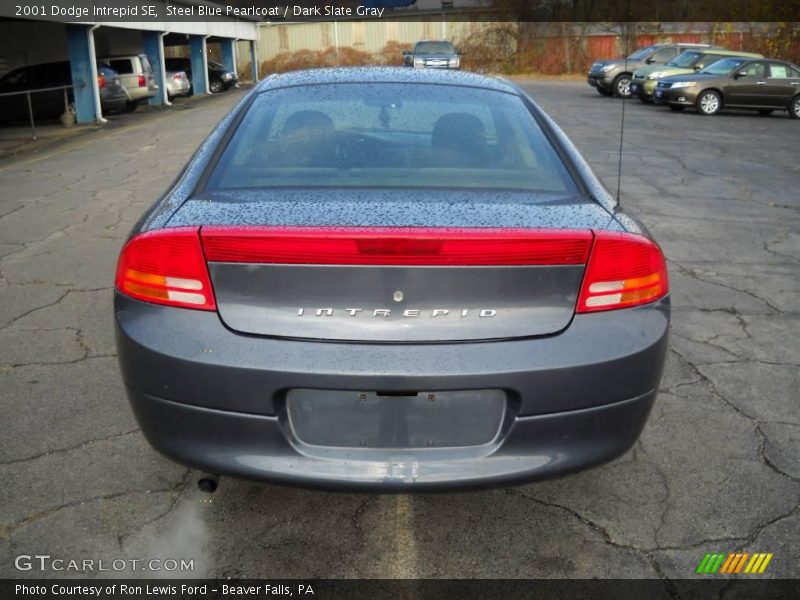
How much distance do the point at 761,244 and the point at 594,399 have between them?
5339 mm

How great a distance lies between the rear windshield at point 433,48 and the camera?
105ft

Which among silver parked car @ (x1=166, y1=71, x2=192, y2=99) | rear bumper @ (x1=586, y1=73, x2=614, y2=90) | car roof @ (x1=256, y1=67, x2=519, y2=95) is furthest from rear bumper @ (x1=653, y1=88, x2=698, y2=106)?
car roof @ (x1=256, y1=67, x2=519, y2=95)

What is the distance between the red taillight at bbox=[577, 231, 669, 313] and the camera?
231cm

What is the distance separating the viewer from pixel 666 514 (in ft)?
9.30

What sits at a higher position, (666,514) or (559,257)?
(559,257)

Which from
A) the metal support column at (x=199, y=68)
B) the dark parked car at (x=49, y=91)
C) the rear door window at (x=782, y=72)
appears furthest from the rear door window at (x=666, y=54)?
the metal support column at (x=199, y=68)

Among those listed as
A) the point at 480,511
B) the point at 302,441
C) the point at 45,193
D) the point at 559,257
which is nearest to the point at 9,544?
the point at 302,441

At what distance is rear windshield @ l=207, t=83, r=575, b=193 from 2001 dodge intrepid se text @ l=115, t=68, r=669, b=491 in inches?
10.8

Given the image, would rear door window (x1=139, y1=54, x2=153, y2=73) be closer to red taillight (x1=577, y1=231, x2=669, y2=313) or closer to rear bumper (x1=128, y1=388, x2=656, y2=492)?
rear bumper (x1=128, y1=388, x2=656, y2=492)

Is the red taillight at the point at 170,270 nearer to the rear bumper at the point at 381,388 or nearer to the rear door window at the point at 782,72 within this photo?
the rear bumper at the point at 381,388

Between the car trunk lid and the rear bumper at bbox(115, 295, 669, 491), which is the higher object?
the car trunk lid

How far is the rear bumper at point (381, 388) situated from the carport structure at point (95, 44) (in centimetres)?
1834

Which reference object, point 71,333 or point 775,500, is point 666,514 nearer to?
point 775,500

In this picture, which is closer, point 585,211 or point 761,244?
point 585,211
